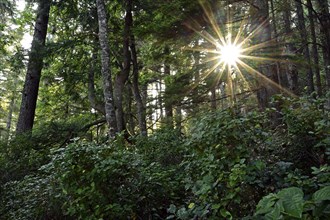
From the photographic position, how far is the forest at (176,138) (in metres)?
2.89

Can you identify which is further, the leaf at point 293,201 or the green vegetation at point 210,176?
the green vegetation at point 210,176

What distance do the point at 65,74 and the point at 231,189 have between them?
10.5m

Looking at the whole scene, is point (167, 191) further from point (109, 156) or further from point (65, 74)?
point (65, 74)

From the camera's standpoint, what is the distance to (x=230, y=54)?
26.8 feet

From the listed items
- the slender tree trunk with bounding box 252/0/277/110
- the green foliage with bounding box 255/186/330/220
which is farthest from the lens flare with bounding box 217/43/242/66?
the green foliage with bounding box 255/186/330/220

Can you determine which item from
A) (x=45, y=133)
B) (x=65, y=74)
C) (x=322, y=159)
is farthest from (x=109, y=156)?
(x=65, y=74)

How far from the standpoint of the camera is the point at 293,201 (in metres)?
1.57

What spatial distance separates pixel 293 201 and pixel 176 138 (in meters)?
5.86

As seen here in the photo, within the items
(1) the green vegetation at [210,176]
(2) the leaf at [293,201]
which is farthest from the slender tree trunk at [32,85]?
(2) the leaf at [293,201]

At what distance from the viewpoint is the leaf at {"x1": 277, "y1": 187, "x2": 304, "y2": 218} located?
1.51 m

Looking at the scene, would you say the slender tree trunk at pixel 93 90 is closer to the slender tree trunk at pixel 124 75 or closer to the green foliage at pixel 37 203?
the slender tree trunk at pixel 124 75

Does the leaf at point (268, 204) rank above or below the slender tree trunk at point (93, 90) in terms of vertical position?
below

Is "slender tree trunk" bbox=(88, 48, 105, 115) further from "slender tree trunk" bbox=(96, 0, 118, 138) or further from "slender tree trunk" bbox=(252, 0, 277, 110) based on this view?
"slender tree trunk" bbox=(252, 0, 277, 110)

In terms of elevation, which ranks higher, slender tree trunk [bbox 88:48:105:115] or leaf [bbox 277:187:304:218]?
slender tree trunk [bbox 88:48:105:115]
